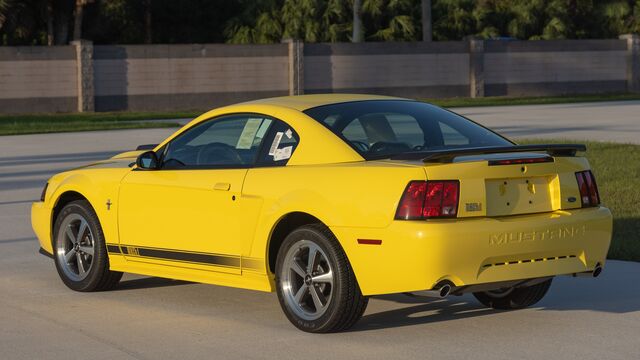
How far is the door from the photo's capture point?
8.52 m

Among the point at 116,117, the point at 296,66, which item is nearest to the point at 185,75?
the point at 296,66

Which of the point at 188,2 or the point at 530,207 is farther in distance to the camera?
the point at 188,2

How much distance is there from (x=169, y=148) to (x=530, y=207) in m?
2.69

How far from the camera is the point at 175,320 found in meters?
8.51

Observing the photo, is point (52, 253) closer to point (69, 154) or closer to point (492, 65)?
point (69, 154)

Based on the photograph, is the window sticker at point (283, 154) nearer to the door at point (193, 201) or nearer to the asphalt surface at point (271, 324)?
the door at point (193, 201)

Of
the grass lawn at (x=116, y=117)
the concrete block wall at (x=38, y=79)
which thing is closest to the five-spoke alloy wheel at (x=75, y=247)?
the grass lawn at (x=116, y=117)

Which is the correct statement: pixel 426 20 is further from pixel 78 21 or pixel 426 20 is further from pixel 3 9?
pixel 3 9

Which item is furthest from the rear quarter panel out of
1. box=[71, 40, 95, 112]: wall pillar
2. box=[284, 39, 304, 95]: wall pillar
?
box=[284, 39, 304, 95]: wall pillar

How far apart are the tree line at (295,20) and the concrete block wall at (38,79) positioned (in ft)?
23.4

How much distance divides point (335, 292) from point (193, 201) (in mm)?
1452

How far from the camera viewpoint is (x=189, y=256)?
880 cm

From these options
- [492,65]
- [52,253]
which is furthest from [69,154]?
[492,65]

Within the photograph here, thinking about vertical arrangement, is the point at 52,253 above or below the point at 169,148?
below
